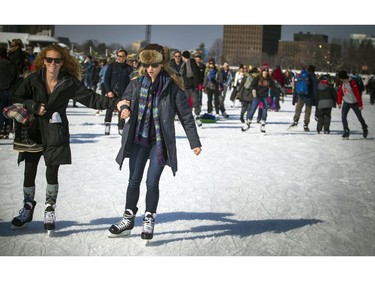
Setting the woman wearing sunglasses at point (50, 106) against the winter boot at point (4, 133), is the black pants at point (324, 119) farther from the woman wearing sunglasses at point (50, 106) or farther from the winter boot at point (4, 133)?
the woman wearing sunglasses at point (50, 106)

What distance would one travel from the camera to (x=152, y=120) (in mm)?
4266

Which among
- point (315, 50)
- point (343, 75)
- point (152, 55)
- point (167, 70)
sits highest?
point (315, 50)

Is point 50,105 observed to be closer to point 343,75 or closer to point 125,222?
point 125,222

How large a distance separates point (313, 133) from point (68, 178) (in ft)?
24.8

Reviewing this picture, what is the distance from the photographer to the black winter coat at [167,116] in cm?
419

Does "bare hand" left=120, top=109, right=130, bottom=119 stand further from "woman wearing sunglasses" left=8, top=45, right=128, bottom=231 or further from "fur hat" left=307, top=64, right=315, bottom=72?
"fur hat" left=307, top=64, right=315, bottom=72

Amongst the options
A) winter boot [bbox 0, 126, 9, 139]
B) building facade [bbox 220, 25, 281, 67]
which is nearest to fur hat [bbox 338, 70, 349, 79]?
building facade [bbox 220, 25, 281, 67]

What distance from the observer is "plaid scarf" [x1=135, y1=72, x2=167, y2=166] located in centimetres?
418

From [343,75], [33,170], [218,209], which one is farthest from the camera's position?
[343,75]

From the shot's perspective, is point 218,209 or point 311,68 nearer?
point 218,209

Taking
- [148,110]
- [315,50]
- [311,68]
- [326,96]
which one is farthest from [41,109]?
[326,96]

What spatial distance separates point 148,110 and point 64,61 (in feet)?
2.75
